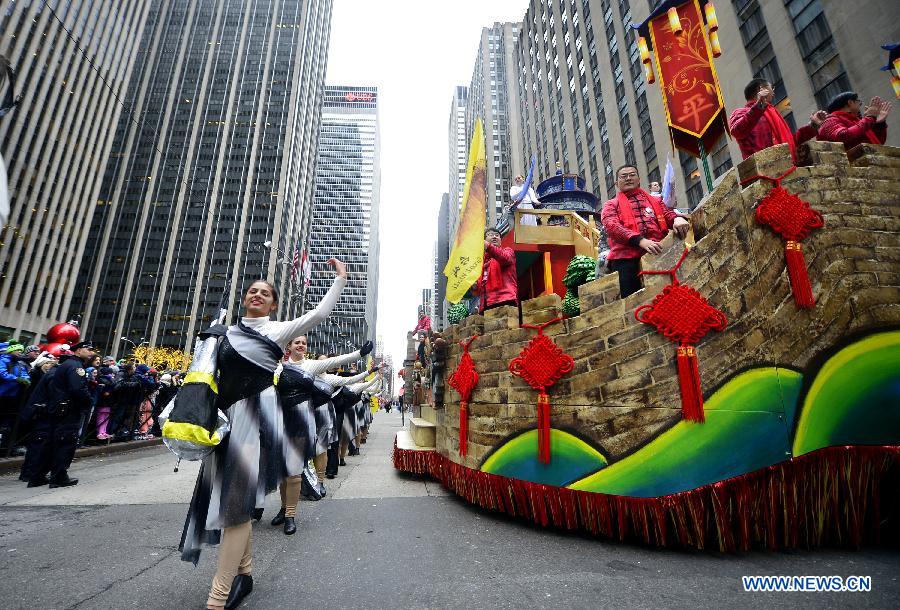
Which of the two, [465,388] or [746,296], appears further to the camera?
[465,388]

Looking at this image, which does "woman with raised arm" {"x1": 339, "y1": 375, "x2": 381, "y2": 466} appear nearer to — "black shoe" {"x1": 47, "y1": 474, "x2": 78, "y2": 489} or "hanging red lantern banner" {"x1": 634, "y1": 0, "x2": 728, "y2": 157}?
"black shoe" {"x1": 47, "y1": 474, "x2": 78, "y2": 489}

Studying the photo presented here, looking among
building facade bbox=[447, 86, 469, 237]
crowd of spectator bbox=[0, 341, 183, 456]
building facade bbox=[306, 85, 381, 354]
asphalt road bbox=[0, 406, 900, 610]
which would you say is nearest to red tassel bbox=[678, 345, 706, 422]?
asphalt road bbox=[0, 406, 900, 610]

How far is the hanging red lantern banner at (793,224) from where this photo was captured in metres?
3.00

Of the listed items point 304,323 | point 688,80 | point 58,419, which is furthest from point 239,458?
point 688,80

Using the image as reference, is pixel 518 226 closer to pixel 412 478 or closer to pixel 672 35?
pixel 672 35

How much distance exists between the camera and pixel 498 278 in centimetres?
549

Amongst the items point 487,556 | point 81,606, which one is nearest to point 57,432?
point 81,606

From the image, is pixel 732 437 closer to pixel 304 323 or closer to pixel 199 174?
pixel 304 323

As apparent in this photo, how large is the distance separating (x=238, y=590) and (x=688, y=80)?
21.6ft

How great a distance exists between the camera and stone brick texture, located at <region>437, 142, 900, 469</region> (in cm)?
300

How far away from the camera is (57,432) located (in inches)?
226

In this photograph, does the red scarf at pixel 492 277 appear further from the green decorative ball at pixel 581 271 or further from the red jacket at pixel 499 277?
the green decorative ball at pixel 581 271

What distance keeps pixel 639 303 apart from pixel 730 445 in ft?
4.20

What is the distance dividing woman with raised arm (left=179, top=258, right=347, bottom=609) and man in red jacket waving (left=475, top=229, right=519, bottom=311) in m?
2.96
